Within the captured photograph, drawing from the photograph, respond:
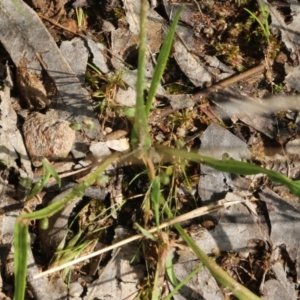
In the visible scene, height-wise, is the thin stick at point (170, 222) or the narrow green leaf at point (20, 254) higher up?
the narrow green leaf at point (20, 254)

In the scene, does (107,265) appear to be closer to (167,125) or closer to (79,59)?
Result: (167,125)

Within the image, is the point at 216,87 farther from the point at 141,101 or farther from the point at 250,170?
the point at 141,101

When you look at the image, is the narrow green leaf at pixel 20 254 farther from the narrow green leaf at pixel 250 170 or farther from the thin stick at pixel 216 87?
the thin stick at pixel 216 87

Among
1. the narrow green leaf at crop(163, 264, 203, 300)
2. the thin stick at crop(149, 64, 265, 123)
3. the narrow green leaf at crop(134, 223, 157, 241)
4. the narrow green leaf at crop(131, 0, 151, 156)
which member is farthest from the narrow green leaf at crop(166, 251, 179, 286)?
the thin stick at crop(149, 64, 265, 123)

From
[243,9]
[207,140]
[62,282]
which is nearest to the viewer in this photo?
[62,282]

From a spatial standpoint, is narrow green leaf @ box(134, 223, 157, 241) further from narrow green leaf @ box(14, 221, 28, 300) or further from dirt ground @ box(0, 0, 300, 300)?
narrow green leaf @ box(14, 221, 28, 300)

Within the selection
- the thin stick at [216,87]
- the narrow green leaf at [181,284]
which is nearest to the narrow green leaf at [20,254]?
the narrow green leaf at [181,284]

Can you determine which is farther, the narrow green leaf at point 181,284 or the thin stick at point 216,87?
the thin stick at point 216,87

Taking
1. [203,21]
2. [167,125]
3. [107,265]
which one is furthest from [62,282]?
[203,21]
